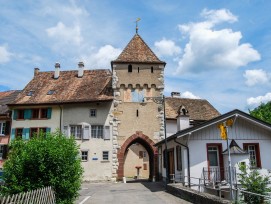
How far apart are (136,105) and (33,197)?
69.3ft

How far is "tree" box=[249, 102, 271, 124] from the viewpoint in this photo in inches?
1779

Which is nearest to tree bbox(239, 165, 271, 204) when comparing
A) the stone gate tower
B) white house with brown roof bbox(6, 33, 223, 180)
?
white house with brown roof bbox(6, 33, 223, 180)

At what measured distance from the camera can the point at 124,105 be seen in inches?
1176

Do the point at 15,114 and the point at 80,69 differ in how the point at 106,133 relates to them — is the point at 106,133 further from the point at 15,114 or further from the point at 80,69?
the point at 15,114

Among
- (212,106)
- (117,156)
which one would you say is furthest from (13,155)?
(212,106)

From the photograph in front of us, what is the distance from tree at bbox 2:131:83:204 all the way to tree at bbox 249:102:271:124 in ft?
129

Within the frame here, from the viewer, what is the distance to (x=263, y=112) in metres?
46.8

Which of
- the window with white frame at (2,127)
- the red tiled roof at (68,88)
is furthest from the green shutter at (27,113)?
the window with white frame at (2,127)

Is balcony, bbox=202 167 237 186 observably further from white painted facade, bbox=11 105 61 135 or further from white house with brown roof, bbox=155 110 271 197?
white painted facade, bbox=11 105 61 135

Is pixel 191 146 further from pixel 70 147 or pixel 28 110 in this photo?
pixel 28 110

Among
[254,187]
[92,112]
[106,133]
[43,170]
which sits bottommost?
[254,187]

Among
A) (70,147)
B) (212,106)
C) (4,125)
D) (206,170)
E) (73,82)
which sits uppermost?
(73,82)

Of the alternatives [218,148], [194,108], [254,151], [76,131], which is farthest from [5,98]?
[254,151]

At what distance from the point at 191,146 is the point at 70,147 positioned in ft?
28.0
